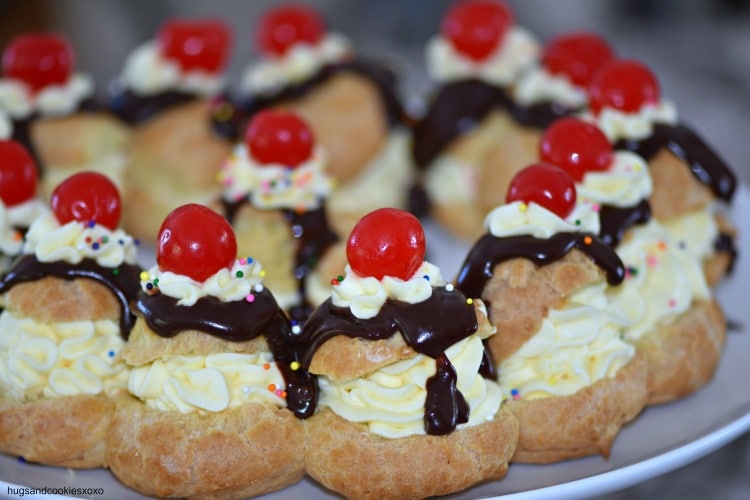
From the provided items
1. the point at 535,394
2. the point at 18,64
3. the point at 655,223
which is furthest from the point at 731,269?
the point at 18,64

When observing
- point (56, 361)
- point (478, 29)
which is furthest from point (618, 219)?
point (56, 361)

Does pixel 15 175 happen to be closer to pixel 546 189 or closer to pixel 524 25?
pixel 546 189

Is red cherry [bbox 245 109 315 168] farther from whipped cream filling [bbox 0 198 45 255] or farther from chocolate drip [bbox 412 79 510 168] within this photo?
chocolate drip [bbox 412 79 510 168]

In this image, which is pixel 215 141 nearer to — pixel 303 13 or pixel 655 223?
pixel 303 13

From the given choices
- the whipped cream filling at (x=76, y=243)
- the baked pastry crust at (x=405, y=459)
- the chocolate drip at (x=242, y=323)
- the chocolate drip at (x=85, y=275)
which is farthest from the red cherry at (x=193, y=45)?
the baked pastry crust at (x=405, y=459)

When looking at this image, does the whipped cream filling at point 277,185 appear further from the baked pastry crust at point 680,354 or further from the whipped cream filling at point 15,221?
the baked pastry crust at point 680,354
